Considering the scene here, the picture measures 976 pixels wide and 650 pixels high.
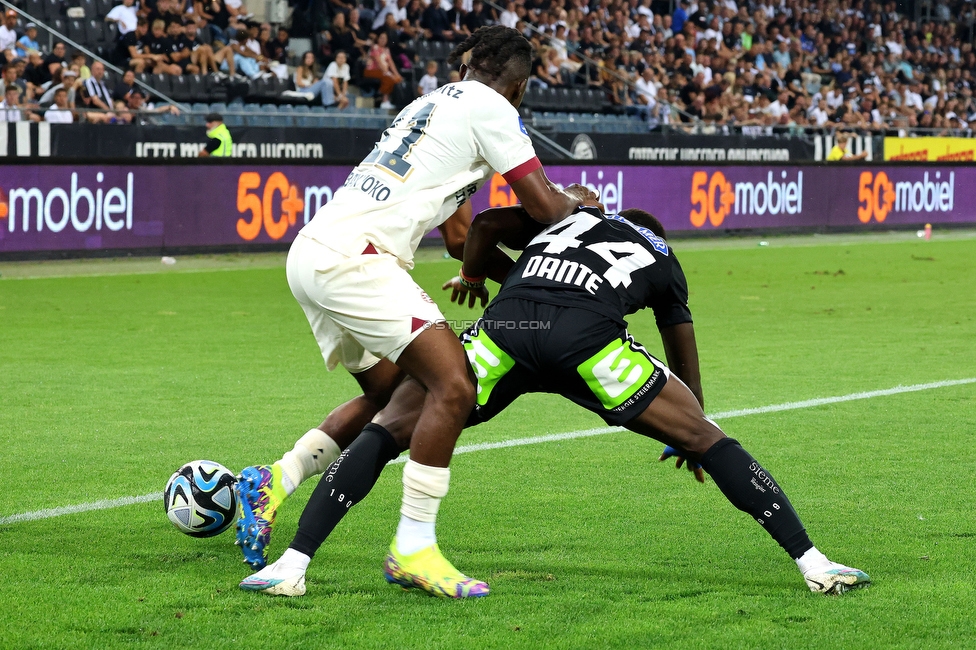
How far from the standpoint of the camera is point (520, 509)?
536 centimetres

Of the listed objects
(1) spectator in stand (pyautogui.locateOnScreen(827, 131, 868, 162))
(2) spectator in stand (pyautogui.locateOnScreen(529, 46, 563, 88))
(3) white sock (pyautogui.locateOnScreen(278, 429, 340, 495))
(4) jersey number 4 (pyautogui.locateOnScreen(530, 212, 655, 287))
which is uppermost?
(4) jersey number 4 (pyautogui.locateOnScreen(530, 212, 655, 287))

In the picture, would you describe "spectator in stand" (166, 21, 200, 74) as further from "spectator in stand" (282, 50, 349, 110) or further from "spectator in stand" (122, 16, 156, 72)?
"spectator in stand" (282, 50, 349, 110)

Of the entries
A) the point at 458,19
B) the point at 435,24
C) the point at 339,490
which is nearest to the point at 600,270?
the point at 339,490

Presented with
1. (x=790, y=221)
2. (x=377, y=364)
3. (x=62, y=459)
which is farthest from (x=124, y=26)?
(x=377, y=364)

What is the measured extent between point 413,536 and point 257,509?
646 millimetres

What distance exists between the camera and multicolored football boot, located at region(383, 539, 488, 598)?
412cm

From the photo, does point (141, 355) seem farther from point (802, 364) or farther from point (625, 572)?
point (625, 572)

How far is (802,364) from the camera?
9.55m

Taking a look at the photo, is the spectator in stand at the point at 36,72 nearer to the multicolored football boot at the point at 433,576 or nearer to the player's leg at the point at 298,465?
the player's leg at the point at 298,465

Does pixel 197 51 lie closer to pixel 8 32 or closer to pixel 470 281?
pixel 8 32

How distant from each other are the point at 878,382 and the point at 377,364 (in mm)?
4915

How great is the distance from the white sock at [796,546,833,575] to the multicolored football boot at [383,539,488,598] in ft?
3.24

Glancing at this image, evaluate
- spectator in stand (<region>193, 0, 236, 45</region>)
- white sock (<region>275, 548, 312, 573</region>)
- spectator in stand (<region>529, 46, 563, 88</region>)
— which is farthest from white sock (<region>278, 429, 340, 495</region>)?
spectator in stand (<region>529, 46, 563, 88</region>)

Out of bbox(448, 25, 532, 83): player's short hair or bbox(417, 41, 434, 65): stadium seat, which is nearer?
bbox(448, 25, 532, 83): player's short hair
